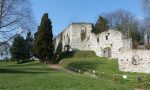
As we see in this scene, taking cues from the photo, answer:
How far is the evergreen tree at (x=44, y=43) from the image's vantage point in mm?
68438

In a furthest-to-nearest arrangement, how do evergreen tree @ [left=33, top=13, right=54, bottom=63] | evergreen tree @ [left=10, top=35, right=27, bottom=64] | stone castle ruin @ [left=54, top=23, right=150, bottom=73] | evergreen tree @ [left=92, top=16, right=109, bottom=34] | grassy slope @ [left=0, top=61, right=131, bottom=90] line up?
evergreen tree @ [left=10, top=35, right=27, bottom=64] → evergreen tree @ [left=92, top=16, right=109, bottom=34] → evergreen tree @ [left=33, top=13, right=54, bottom=63] → stone castle ruin @ [left=54, top=23, right=150, bottom=73] → grassy slope @ [left=0, top=61, right=131, bottom=90]

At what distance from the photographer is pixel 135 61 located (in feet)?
118

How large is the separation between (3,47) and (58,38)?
149 ft

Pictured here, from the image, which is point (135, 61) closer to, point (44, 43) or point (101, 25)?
point (44, 43)

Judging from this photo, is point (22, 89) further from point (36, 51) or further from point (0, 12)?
point (36, 51)

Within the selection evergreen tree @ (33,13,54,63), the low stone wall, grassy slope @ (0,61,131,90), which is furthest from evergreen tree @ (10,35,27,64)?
grassy slope @ (0,61,131,90)

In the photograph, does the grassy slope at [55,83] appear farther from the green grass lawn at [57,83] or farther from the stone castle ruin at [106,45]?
the stone castle ruin at [106,45]

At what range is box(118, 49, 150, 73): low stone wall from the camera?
3500 cm

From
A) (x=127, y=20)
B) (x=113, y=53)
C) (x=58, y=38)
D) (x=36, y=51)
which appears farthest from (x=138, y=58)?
(x=58, y=38)

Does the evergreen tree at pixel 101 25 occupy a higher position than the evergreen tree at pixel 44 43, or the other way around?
the evergreen tree at pixel 101 25

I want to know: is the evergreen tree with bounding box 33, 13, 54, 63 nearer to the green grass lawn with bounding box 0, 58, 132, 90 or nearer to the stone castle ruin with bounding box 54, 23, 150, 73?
the stone castle ruin with bounding box 54, 23, 150, 73

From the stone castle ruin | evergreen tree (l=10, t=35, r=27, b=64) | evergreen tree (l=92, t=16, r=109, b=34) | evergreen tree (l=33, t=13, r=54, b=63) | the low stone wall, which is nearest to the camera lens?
the low stone wall

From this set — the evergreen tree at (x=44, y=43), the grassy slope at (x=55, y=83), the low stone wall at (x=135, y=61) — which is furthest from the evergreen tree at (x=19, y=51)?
the grassy slope at (x=55, y=83)

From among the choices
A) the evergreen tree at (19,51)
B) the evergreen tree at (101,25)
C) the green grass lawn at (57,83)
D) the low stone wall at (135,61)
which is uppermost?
the evergreen tree at (101,25)
